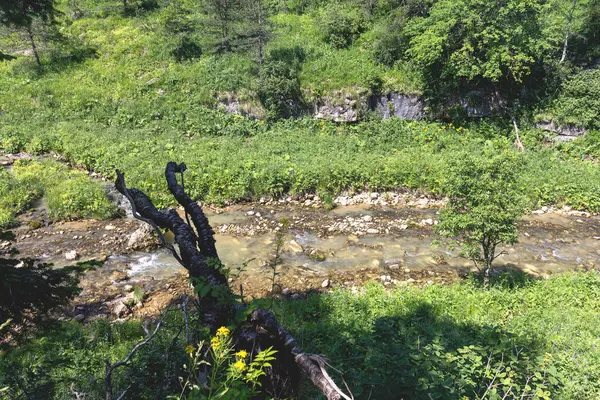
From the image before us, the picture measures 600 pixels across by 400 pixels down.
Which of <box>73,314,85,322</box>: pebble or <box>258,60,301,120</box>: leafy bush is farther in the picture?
<box>258,60,301,120</box>: leafy bush

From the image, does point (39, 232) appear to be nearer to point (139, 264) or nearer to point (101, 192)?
point (101, 192)

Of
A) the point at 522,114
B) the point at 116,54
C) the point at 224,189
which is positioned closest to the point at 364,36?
the point at 522,114

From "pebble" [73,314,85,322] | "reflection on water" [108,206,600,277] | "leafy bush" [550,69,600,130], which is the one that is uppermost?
"leafy bush" [550,69,600,130]

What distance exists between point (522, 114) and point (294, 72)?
1254 centimetres

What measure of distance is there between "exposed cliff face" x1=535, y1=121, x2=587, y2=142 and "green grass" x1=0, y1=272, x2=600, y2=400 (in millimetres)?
12008

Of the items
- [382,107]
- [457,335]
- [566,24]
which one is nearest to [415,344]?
[457,335]

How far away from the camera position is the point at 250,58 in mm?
22578

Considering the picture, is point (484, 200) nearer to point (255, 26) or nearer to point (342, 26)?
point (255, 26)

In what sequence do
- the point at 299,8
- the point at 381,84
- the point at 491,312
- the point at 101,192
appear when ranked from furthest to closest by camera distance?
the point at 299,8 < the point at 381,84 < the point at 101,192 < the point at 491,312

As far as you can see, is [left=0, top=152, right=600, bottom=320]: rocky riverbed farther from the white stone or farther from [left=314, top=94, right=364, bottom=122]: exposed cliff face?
[left=314, top=94, right=364, bottom=122]: exposed cliff face

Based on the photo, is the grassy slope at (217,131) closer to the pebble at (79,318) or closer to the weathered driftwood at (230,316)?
the pebble at (79,318)

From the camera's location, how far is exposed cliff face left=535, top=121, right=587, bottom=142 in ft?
60.1

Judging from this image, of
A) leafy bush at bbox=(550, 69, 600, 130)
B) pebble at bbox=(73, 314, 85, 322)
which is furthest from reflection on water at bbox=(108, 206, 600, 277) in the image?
leafy bush at bbox=(550, 69, 600, 130)

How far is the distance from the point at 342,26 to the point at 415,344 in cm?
2341
